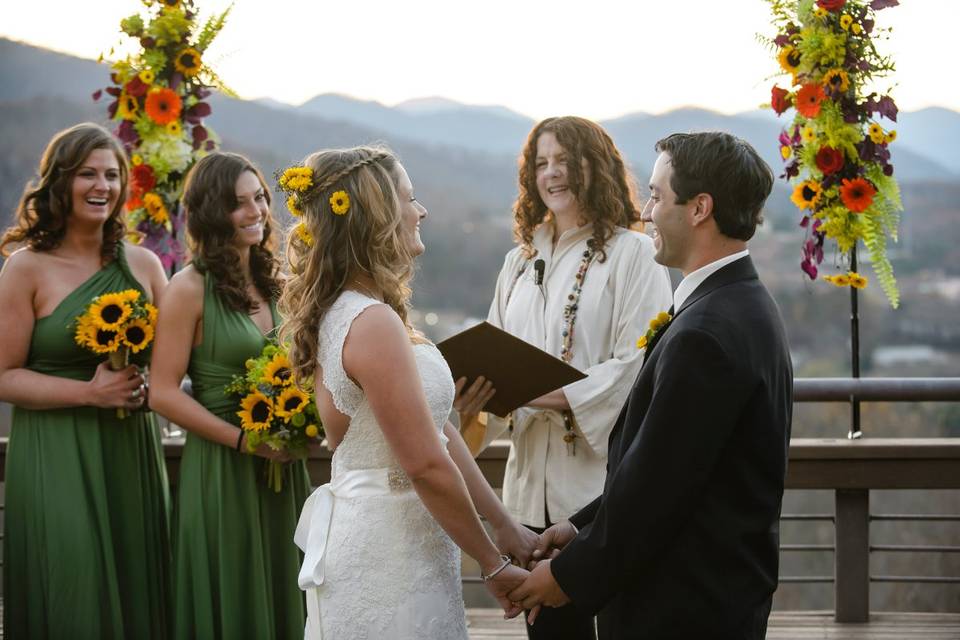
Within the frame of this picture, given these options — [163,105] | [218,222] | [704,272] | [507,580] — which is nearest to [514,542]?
[507,580]

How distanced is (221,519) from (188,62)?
185 cm

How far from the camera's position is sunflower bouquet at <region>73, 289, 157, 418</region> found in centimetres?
319

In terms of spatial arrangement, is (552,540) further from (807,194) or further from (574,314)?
(807,194)

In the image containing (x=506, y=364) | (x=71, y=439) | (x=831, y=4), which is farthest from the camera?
(x=831, y=4)

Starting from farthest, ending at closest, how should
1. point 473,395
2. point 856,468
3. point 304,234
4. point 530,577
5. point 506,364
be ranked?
point 856,468 → point 473,395 → point 506,364 → point 304,234 → point 530,577

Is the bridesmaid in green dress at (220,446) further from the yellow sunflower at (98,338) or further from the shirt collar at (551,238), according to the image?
the shirt collar at (551,238)

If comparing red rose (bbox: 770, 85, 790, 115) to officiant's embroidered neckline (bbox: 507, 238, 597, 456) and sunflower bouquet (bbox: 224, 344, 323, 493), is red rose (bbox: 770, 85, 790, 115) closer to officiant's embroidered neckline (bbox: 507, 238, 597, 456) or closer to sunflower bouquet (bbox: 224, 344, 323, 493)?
officiant's embroidered neckline (bbox: 507, 238, 597, 456)

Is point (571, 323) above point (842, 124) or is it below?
below

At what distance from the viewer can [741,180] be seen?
204cm

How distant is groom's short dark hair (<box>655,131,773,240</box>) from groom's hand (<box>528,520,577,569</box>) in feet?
2.70

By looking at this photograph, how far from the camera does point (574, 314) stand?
9.82ft

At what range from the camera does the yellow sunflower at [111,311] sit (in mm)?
3188

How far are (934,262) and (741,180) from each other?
1299 inches

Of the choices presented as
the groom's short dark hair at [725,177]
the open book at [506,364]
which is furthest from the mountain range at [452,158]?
the groom's short dark hair at [725,177]
